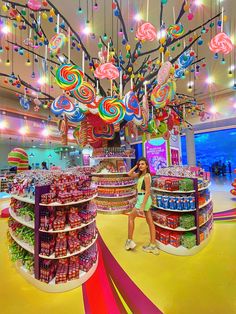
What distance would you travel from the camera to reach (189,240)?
2.84 meters

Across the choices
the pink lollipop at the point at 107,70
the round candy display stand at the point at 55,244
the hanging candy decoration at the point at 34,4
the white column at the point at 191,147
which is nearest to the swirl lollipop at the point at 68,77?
the pink lollipop at the point at 107,70

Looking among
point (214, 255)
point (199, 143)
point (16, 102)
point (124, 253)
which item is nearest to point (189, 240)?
point (214, 255)

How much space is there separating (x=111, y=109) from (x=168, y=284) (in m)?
3.03

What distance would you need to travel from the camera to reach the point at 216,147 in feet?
58.5

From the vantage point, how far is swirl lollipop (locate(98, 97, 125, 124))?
3.68m

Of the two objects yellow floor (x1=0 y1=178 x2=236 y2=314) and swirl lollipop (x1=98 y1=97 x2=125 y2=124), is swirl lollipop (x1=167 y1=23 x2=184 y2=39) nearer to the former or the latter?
swirl lollipop (x1=98 y1=97 x2=125 y2=124)

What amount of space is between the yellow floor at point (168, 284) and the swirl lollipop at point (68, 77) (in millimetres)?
2864

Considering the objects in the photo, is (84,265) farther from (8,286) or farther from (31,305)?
(8,286)

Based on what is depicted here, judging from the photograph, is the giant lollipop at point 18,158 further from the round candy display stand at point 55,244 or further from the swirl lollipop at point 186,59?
the swirl lollipop at point 186,59

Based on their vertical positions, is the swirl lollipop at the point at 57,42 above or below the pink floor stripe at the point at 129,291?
above

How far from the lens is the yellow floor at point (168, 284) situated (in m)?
1.92

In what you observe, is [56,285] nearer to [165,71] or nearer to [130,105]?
[130,105]

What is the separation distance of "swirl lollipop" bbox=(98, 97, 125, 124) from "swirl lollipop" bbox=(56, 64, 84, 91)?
834 mm

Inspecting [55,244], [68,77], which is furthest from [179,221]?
[68,77]
